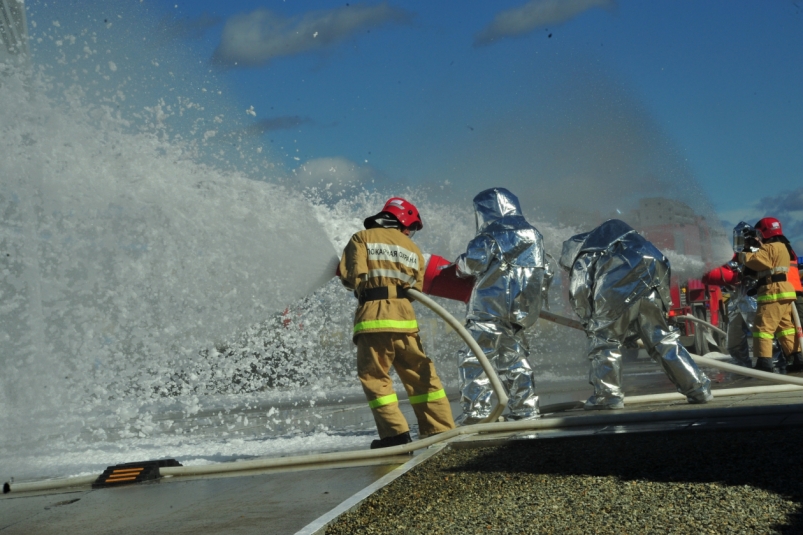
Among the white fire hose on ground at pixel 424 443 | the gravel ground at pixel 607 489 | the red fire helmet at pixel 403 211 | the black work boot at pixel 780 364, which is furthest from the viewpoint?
the black work boot at pixel 780 364

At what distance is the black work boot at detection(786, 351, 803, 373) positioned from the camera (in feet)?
33.2

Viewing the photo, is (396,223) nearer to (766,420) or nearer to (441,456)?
(441,456)

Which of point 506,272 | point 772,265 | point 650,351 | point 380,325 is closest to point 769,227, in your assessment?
point 772,265

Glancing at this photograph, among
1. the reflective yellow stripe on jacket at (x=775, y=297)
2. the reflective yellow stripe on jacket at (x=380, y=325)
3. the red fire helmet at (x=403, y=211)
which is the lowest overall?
the reflective yellow stripe on jacket at (x=380, y=325)

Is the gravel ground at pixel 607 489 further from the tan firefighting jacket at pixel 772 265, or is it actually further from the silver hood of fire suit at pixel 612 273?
the tan firefighting jacket at pixel 772 265

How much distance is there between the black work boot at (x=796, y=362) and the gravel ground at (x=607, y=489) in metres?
6.33

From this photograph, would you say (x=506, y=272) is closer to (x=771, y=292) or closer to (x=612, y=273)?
(x=612, y=273)

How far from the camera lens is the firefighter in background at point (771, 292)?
390 inches

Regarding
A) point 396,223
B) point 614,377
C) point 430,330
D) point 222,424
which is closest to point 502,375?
point 614,377

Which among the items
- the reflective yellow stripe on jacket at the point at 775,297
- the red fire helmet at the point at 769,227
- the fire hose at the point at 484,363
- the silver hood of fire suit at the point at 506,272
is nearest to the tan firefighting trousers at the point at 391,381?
the fire hose at the point at 484,363

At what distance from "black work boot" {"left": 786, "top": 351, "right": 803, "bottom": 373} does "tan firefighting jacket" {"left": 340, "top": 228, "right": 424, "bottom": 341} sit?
6.35 meters

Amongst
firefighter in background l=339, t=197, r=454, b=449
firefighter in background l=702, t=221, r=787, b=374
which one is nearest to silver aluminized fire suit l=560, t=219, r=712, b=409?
firefighter in background l=339, t=197, r=454, b=449

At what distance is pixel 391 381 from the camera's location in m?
5.82

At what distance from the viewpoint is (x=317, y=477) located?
4.63 metres
